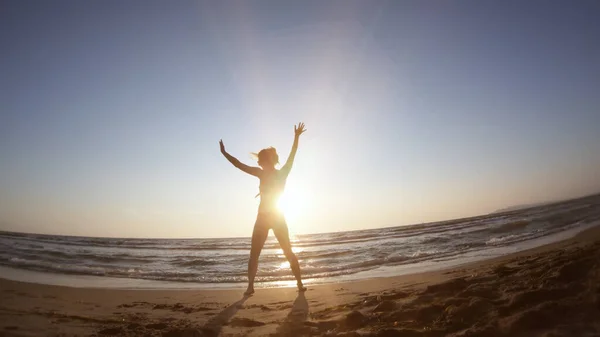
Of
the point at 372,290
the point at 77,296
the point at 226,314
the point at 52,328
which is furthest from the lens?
the point at 77,296

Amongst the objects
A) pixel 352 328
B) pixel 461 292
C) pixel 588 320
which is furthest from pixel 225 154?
pixel 588 320

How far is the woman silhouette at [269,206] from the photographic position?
5691 mm

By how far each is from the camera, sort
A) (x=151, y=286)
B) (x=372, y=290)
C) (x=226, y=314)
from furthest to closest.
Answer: (x=151, y=286), (x=372, y=290), (x=226, y=314)

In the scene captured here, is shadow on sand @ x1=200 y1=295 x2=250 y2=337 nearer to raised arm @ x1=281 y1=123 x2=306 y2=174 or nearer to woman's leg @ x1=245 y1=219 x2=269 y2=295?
woman's leg @ x1=245 y1=219 x2=269 y2=295

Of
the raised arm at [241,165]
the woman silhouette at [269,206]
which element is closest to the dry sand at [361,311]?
the woman silhouette at [269,206]

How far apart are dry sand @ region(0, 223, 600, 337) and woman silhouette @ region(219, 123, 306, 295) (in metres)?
0.54

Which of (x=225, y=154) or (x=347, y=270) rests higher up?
(x=225, y=154)

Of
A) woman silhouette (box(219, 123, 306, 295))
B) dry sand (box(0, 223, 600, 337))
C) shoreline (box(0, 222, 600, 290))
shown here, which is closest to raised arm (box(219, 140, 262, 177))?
woman silhouette (box(219, 123, 306, 295))

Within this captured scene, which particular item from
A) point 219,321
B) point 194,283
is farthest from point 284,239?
point 194,283

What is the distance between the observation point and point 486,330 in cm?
260

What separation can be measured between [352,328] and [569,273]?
198 cm

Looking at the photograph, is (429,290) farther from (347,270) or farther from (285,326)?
(347,270)

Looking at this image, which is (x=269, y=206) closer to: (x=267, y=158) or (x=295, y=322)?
(x=267, y=158)

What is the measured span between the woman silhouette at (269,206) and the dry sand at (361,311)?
1.78ft
